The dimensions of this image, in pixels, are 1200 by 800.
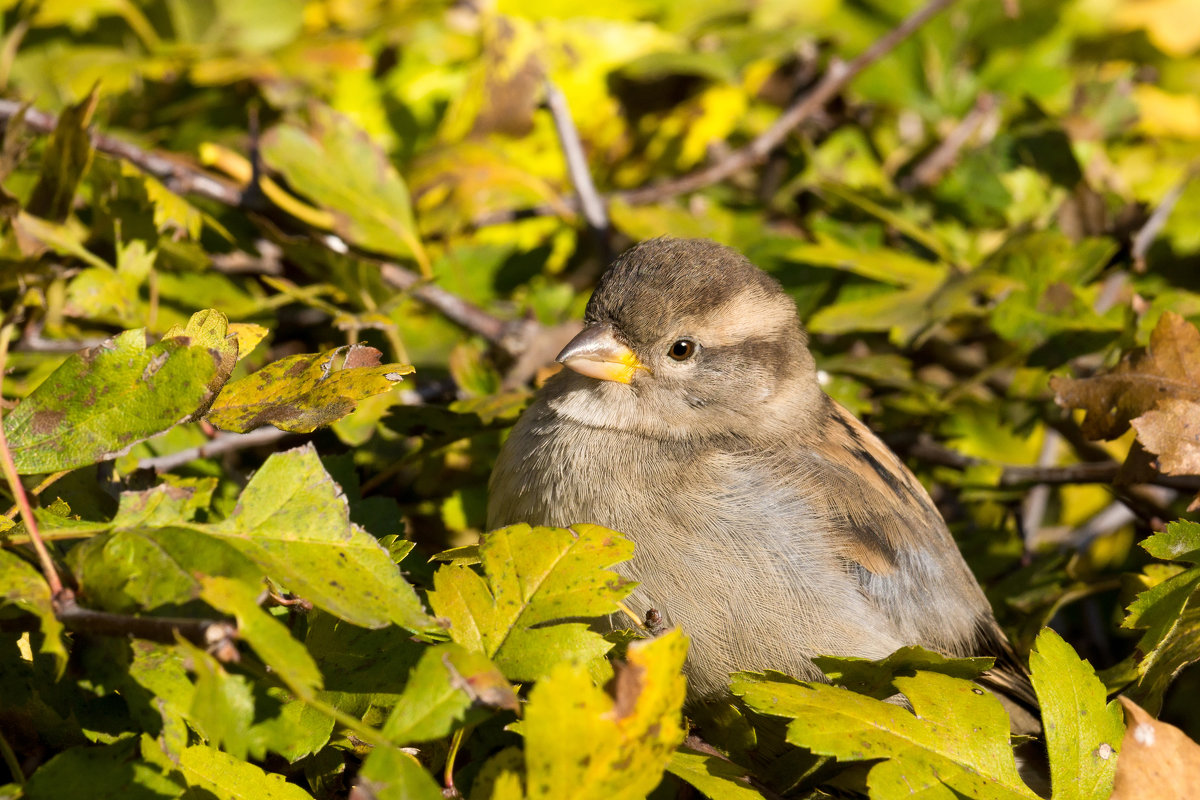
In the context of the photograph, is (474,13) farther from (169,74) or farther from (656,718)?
(656,718)

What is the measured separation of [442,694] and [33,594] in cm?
52

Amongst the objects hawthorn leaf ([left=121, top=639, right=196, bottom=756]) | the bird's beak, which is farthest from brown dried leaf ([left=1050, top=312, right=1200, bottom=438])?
hawthorn leaf ([left=121, top=639, right=196, bottom=756])

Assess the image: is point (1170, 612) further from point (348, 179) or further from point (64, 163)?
point (64, 163)

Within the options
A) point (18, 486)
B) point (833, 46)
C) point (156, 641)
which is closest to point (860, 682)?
point (156, 641)

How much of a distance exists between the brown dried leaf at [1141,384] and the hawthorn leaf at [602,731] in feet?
4.05

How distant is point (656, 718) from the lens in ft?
4.60

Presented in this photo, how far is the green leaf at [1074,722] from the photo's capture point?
1679 mm

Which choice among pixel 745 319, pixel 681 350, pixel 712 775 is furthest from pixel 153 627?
pixel 745 319

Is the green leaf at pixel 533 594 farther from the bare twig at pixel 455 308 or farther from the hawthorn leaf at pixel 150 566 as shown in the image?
the bare twig at pixel 455 308

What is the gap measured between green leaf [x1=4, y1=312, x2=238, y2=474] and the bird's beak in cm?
107

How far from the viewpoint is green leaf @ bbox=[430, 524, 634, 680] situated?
1.61 meters

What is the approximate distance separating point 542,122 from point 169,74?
3.96ft

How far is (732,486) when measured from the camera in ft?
→ 7.82

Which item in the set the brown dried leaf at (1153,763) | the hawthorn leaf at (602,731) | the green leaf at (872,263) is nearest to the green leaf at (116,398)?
the hawthorn leaf at (602,731)
